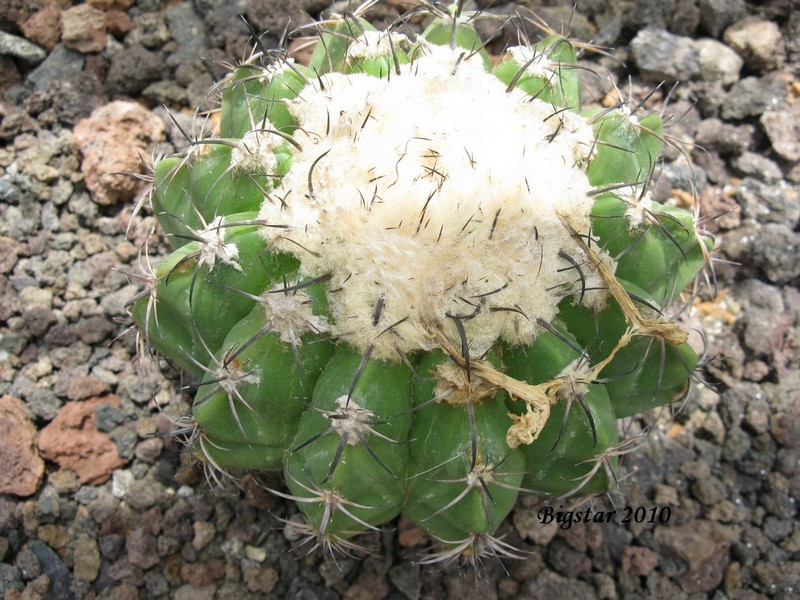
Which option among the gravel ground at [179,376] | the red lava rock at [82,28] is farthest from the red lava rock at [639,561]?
the red lava rock at [82,28]

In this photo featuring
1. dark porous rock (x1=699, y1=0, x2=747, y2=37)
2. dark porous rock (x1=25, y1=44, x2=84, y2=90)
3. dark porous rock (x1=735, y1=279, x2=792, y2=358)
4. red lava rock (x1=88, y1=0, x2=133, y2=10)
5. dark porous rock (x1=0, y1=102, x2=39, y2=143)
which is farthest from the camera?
dark porous rock (x1=699, y1=0, x2=747, y2=37)

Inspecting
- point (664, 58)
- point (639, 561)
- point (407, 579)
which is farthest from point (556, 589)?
point (664, 58)

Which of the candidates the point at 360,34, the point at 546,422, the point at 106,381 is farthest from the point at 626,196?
the point at 106,381

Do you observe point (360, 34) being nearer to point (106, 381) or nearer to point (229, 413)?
point (229, 413)

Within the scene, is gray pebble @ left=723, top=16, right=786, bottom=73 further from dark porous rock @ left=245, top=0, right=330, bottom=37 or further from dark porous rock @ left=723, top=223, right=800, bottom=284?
dark porous rock @ left=245, top=0, right=330, bottom=37

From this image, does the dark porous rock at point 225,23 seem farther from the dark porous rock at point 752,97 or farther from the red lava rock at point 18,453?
the dark porous rock at point 752,97

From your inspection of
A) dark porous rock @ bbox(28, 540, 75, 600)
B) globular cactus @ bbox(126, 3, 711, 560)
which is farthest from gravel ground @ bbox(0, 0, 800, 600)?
globular cactus @ bbox(126, 3, 711, 560)

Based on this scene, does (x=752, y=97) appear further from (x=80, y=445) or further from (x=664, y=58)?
(x=80, y=445)
